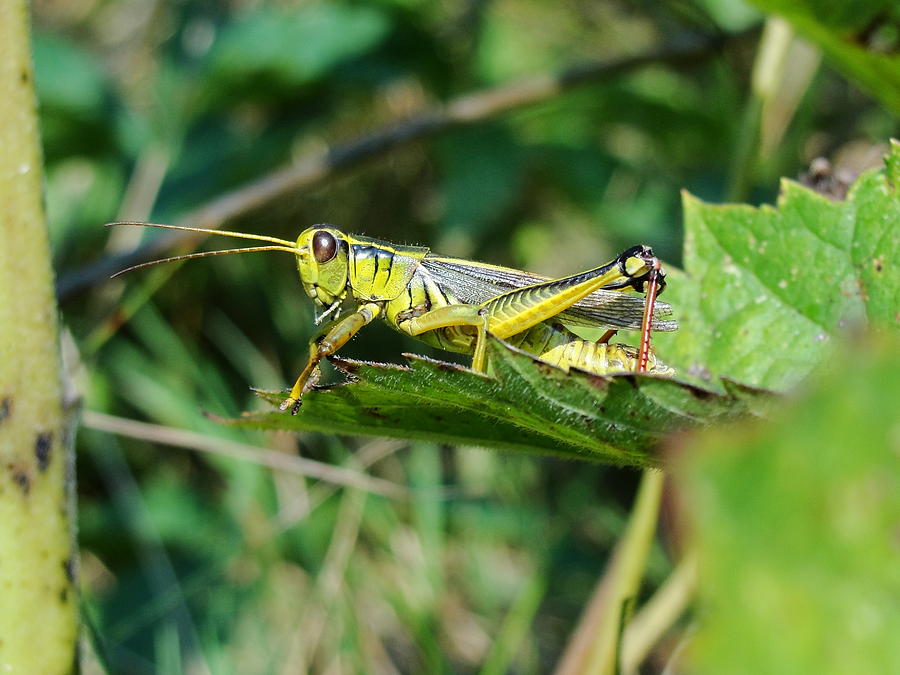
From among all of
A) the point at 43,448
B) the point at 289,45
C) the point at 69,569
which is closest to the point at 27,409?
the point at 43,448

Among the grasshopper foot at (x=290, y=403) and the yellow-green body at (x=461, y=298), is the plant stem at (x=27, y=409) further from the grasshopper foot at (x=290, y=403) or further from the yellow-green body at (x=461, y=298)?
the yellow-green body at (x=461, y=298)

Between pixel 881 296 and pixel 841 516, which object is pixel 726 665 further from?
pixel 881 296

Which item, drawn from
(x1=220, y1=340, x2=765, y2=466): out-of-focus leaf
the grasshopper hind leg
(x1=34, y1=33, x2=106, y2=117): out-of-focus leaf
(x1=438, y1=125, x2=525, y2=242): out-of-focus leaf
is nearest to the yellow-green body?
the grasshopper hind leg

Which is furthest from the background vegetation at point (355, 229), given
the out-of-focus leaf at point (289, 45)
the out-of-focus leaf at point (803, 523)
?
the out-of-focus leaf at point (803, 523)

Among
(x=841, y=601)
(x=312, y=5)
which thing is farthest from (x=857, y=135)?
(x=841, y=601)

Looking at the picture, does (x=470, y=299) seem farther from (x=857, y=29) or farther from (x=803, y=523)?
(x=803, y=523)

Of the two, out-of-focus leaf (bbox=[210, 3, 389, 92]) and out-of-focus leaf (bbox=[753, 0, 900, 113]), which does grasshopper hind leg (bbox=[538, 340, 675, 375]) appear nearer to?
out-of-focus leaf (bbox=[753, 0, 900, 113])

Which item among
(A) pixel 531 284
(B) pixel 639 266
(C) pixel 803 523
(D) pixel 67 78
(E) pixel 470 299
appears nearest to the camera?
(C) pixel 803 523
